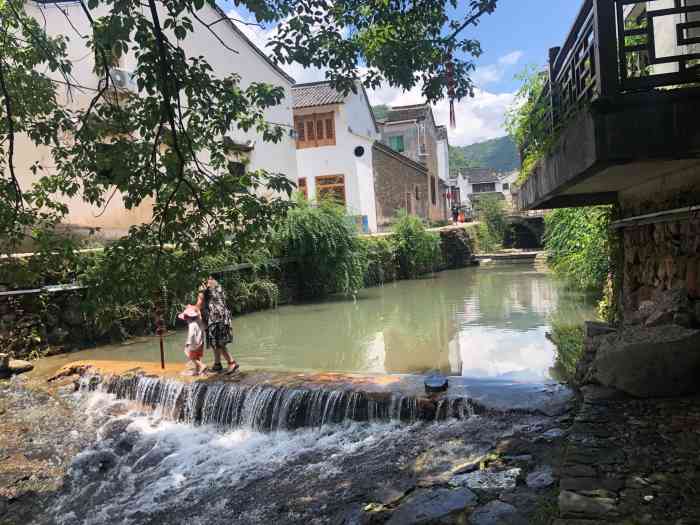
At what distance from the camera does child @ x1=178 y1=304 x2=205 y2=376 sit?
8.51 metres

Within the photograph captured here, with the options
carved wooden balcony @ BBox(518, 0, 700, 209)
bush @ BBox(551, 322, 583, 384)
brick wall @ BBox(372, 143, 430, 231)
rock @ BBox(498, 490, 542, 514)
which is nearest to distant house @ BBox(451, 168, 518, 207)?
brick wall @ BBox(372, 143, 430, 231)

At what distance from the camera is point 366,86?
19.9ft

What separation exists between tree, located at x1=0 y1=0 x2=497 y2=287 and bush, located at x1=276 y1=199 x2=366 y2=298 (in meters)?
11.5

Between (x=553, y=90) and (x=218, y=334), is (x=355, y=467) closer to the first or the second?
(x=218, y=334)

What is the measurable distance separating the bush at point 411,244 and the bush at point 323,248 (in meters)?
6.06

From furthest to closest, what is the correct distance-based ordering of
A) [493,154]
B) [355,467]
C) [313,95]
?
[493,154] < [313,95] < [355,467]

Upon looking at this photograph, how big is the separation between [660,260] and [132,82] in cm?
1619

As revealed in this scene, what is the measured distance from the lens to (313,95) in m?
28.2

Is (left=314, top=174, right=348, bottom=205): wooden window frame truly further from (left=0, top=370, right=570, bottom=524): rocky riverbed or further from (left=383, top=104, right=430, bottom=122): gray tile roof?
(left=0, top=370, right=570, bottom=524): rocky riverbed

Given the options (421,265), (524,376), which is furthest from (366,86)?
(421,265)

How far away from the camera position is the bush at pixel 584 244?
39.0 feet

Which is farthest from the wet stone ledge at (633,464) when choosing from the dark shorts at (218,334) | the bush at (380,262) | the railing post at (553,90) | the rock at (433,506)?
the bush at (380,262)

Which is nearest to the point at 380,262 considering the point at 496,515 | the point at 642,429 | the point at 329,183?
the point at 329,183

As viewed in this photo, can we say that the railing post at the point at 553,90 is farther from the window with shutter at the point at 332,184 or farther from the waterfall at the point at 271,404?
the window with shutter at the point at 332,184
